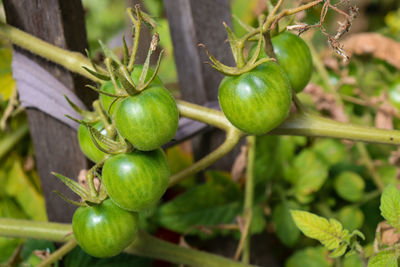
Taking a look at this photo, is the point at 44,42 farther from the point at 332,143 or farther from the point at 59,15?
the point at 332,143

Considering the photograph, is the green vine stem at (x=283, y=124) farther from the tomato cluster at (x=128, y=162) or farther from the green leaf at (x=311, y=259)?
the green leaf at (x=311, y=259)

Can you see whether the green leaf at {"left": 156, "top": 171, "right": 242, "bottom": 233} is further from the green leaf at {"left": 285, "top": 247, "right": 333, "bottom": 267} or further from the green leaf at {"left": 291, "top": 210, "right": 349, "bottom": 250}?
the green leaf at {"left": 291, "top": 210, "right": 349, "bottom": 250}

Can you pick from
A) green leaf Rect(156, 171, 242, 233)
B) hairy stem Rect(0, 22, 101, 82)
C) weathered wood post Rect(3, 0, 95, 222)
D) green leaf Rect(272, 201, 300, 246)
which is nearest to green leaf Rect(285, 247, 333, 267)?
green leaf Rect(272, 201, 300, 246)

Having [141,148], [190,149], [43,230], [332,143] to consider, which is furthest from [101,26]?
[141,148]

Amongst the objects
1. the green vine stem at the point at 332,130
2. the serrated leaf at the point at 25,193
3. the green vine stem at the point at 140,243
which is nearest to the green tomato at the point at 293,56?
the green vine stem at the point at 332,130

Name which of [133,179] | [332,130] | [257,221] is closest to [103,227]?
[133,179]

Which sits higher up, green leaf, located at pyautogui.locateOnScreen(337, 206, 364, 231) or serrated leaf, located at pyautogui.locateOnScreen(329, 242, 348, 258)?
serrated leaf, located at pyautogui.locateOnScreen(329, 242, 348, 258)
